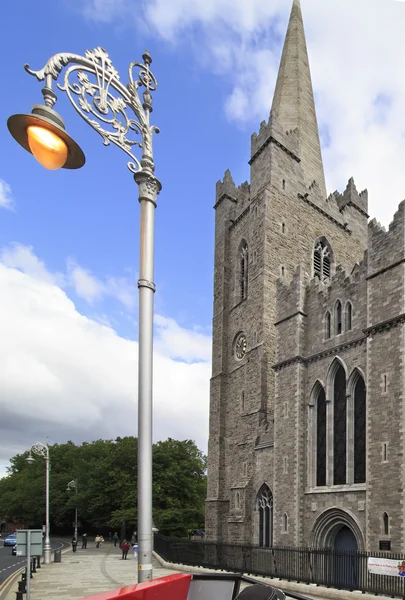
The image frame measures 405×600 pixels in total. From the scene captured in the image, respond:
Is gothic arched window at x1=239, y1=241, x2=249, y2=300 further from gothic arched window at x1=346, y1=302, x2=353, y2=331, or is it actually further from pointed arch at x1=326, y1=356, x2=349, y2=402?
pointed arch at x1=326, y1=356, x2=349, y2=402

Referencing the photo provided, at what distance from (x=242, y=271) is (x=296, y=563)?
20.6 metres

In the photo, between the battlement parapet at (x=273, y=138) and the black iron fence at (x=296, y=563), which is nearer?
the black iron fence at (x=296, y=563)

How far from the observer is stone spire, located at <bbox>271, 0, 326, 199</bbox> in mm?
39562

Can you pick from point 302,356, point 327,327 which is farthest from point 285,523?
point 327,327

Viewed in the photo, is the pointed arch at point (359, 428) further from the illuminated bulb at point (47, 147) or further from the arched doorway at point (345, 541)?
the illuminated bulb at point (47, 147)

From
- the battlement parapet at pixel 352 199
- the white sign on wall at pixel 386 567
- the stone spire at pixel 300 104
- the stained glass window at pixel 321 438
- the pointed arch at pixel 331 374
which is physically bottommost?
the white sign on wall at pixel 386 567

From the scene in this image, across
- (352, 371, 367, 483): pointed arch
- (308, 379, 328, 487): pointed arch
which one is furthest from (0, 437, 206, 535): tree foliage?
(352, 371, 367, 483): pointed arch

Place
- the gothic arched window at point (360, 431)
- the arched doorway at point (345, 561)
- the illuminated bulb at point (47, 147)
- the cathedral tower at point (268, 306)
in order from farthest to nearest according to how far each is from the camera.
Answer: the cathedral tower at point (268, 306)
the gothic arched window at point (360, 431)
the arched doorway at point (345, 561)
the illuminated bulb at point (47, 147)

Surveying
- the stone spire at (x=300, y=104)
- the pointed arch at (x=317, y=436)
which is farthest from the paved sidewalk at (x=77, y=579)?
the stone spire at (x=300, y=104)

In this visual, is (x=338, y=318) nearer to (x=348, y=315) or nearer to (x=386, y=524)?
(x=348, y=315)

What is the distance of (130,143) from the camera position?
6.52 m

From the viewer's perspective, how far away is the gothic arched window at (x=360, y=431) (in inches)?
835

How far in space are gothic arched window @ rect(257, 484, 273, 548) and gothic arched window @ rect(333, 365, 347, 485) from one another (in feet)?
18.2

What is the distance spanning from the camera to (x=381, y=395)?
1961 centimetres
